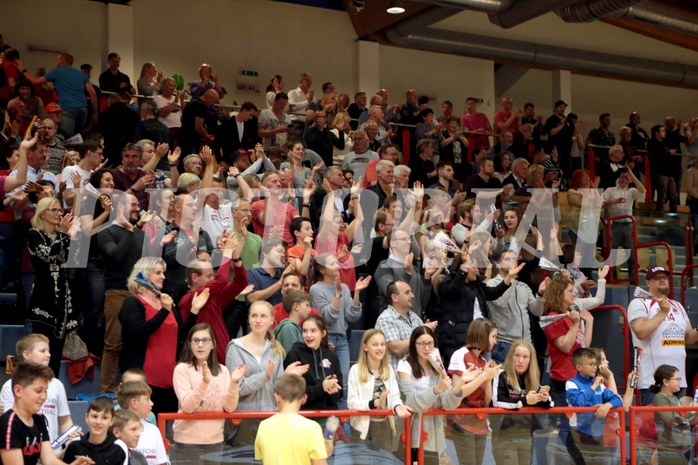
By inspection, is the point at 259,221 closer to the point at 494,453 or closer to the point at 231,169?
the point at 231,169

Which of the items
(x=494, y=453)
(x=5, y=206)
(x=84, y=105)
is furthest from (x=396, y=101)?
(x=494, y=453)

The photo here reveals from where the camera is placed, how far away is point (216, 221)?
32.3ft

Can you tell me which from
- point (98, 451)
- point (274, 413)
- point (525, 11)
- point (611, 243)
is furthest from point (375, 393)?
point (525, 11)

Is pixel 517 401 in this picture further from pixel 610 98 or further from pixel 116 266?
pixel 610 98

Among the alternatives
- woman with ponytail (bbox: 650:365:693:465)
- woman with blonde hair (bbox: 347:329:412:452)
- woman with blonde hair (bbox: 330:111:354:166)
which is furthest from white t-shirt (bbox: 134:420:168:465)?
woman with blonde hair (bbox: 330:111:354:166)

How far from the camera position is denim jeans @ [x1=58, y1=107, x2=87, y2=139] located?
1280 centimetres

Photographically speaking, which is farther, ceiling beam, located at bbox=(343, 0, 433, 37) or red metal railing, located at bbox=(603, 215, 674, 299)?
ceiling beam, located at bbox=(343, 0, 433, 37)

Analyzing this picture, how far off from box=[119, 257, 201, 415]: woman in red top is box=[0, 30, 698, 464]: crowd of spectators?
0.01m

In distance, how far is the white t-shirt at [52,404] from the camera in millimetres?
6348

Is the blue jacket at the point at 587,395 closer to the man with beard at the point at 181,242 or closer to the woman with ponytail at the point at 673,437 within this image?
the woman with ponytail at the point at 673,437

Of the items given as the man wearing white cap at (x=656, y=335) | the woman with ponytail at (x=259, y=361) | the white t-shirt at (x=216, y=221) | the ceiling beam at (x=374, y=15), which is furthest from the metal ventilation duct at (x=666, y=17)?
the woman with ponytail at (x=259, y=361)

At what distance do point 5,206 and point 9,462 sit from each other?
4104 millimetres

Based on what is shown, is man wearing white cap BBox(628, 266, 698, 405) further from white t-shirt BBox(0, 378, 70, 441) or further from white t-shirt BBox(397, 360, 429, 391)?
white t-shirt BBox(0, 378, 70, 441)

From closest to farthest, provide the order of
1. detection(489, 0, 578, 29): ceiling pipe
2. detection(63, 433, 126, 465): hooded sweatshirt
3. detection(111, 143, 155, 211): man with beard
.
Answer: detection(63, 433, 126, 465): hooded sweatshirt, detection(111, 143, 155, 211): man with beard, detection(489, 0, 578, 29): ceiling pipe
